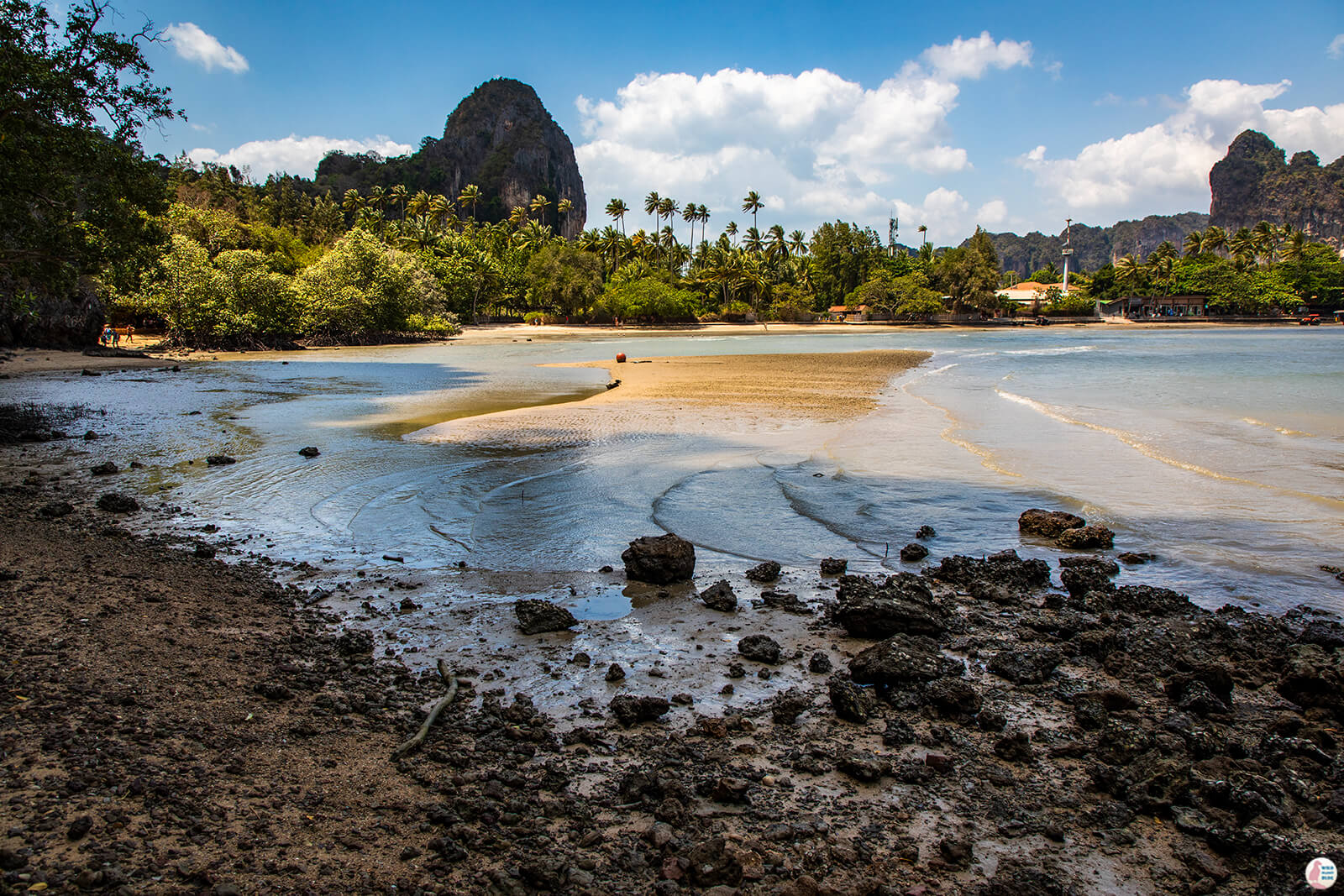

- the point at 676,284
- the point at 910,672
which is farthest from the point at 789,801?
the point at 676,284

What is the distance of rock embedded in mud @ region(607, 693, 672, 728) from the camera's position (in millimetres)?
4723

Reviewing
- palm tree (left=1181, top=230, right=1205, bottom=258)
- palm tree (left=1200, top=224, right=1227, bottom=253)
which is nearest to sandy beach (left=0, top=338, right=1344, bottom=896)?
palm tree (left=1181, top=230, right=1205, bottom=258)

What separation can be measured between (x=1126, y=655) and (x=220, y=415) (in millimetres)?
20433

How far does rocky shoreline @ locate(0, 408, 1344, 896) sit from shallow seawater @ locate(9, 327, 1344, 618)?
6.07 feet

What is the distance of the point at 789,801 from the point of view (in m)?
3.92

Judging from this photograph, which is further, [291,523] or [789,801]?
[291,523]

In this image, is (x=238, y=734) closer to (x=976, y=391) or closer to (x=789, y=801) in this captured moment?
(x=789, y=801)

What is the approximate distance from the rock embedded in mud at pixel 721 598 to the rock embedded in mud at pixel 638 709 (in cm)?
199

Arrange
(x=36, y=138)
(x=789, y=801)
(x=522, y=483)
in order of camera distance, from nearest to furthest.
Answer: (x=789, y=801), (x=522, y=483), (x=36, y=138)

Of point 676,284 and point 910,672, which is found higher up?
point 676,284

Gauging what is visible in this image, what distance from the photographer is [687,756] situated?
4316 mm

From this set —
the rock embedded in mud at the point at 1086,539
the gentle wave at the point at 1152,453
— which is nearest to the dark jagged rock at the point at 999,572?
the rock embedded in mud at the point at 1086,539

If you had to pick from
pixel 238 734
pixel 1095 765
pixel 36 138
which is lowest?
pixel 1095 765

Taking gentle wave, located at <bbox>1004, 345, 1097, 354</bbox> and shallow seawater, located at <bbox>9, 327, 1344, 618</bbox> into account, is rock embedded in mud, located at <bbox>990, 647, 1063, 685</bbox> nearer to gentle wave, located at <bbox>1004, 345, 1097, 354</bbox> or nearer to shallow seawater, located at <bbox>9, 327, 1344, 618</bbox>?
shallow seawater, located at <bbox>9, 327, 1344, 618</bbox>
